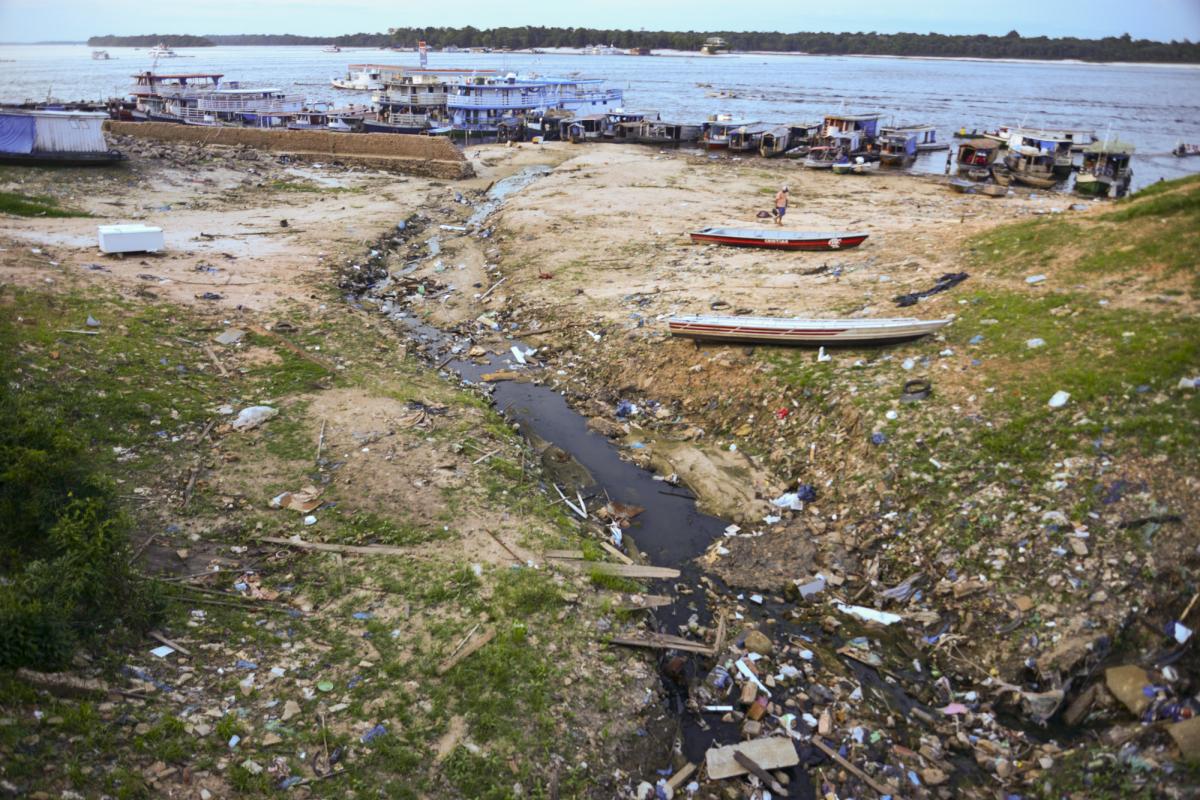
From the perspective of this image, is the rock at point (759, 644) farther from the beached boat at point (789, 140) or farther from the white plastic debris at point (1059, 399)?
the beached boat at point (789, 140)

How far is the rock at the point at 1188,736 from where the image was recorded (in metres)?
4.91

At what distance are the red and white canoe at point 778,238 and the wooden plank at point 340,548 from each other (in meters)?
12.7

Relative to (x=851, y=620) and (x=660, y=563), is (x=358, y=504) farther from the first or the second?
(x=851, y=620)

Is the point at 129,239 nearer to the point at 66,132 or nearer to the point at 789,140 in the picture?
the point at 66,132

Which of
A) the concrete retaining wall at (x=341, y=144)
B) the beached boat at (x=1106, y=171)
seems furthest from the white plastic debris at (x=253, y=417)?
the beached boat at (x=1106, y=171)

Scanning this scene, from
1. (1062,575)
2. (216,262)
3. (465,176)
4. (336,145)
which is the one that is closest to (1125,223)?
(1062,575)

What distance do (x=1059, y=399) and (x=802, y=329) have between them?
3723 millimetres

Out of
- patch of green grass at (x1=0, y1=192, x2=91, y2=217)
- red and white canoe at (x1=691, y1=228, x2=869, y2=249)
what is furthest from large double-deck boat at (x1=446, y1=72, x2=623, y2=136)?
red and white canoe at (x1=691, y1=228, x2=869, y2=249)

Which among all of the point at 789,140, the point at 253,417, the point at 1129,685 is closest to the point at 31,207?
the point at 253,417

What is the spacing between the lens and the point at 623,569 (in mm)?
7605

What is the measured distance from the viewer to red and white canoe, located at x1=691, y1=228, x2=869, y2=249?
16.5 meters

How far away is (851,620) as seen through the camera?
7.27 m

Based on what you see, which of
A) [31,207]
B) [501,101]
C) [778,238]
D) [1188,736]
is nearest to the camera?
[1188,736]

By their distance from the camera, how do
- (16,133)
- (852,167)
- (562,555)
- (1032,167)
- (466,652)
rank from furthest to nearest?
1. (852,167)
2. (1032,167)
3. (16,133)
4. (562,555)
5. (466,652)
